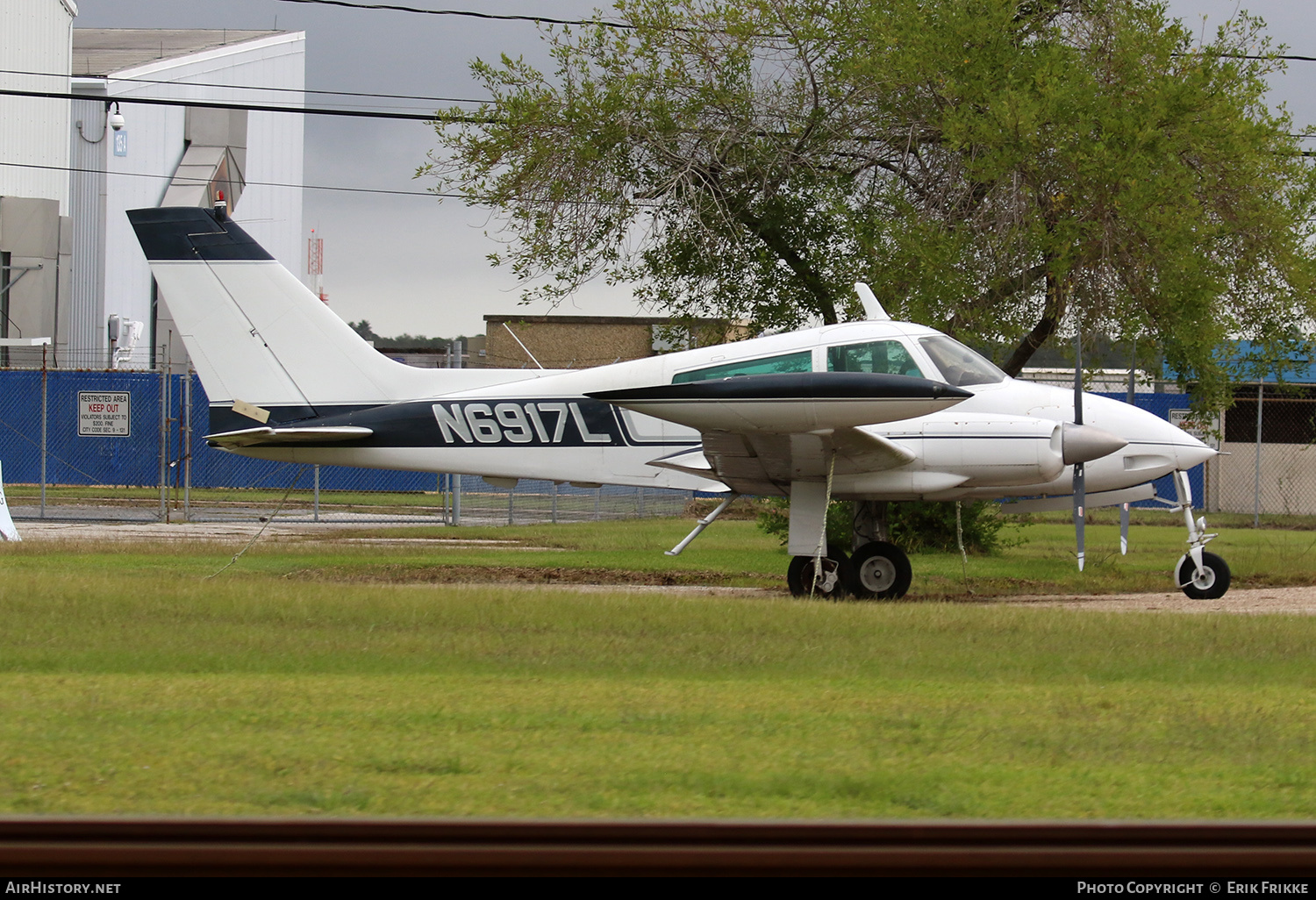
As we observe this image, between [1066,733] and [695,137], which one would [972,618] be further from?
[695,137]

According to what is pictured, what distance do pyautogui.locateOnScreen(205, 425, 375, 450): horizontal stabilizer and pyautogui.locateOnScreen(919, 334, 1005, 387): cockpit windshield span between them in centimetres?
594

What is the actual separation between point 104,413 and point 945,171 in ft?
52.2

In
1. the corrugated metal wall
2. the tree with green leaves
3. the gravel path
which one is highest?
the corrugated metal wall

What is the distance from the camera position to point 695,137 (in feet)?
54.9

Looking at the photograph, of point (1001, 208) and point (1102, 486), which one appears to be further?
point (1001, 208)

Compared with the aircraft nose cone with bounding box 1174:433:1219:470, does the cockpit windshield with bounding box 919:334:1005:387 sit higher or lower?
higher

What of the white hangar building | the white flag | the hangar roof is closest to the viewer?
the white flag

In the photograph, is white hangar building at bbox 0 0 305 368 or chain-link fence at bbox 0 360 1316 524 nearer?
chain-link fence at bbox 0 360 1316 524

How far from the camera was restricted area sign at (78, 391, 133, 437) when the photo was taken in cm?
2331

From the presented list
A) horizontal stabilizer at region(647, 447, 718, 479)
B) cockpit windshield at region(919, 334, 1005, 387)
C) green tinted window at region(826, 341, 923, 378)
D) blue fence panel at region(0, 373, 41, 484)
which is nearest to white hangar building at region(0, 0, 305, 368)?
blue fence panel at region(0, 373, 41, 484)

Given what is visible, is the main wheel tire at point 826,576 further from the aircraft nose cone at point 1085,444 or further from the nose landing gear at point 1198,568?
the nose landing gear at point 1198,568

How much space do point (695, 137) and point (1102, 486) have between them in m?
7.04

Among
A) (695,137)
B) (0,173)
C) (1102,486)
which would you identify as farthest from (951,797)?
(0,173)

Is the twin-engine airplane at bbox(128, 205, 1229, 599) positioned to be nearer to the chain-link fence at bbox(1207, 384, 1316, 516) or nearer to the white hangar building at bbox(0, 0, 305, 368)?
the chain-link fence at bbox(1207, 384, 1316, 516)
